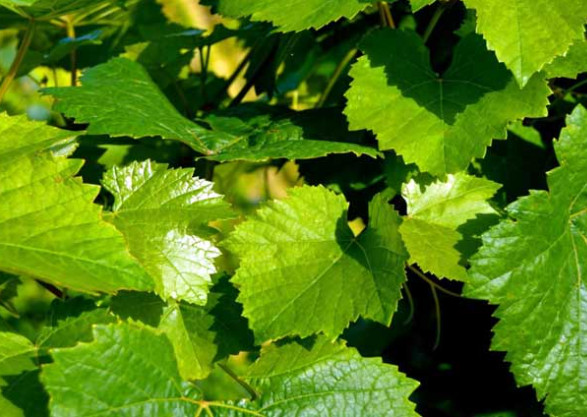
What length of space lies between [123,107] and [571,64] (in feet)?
2.16

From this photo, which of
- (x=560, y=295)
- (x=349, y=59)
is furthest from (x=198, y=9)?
(x=560, y=295)

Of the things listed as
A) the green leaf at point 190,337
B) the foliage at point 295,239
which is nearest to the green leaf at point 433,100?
the foliage at point 295,239

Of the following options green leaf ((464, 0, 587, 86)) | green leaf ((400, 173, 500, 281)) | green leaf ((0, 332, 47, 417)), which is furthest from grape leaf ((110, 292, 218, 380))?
green leaf ((464, 0, 587, 86))

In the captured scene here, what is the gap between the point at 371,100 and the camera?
1.29 meters

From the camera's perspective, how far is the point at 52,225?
3.44 ft

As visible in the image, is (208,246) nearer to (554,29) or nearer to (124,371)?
(124,371)

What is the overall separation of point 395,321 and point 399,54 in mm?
600

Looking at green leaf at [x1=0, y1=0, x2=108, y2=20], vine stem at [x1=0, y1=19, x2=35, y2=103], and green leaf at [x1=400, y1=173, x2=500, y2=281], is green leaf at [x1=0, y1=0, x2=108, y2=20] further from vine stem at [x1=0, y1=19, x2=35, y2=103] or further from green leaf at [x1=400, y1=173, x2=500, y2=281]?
green leaf at [x1=400, y1=173, x2=500, y2=281]

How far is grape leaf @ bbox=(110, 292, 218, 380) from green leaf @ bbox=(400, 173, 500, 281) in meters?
0.31

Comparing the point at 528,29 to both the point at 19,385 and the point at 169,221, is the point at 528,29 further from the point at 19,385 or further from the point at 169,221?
the point at 19,385

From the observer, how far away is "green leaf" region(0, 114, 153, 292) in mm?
996

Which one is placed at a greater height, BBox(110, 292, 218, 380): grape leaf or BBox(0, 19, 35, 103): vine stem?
BBox(0, 19, 35, 103): vine stem

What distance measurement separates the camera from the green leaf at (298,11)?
1.24m

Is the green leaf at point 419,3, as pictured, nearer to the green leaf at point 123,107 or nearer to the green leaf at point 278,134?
the green leaf at point 278,134
